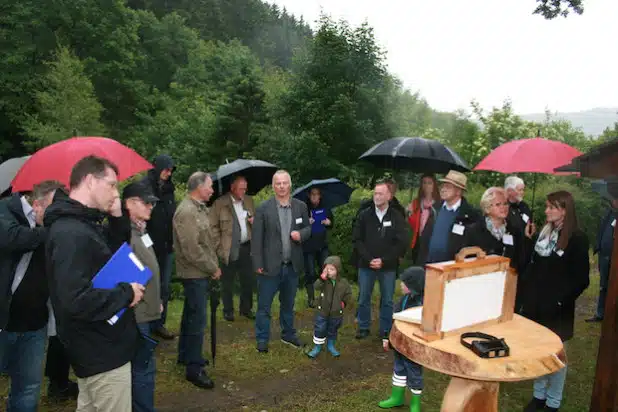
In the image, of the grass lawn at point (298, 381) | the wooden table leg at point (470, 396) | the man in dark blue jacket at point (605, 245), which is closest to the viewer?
the wooden table leg at point (470, 396)

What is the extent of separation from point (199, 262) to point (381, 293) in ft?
8.76

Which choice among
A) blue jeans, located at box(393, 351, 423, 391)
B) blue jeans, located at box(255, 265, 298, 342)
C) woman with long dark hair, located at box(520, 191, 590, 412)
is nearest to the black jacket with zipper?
blue jeans, located at box(255, 265, 298, 342)

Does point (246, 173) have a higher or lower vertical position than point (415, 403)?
higher

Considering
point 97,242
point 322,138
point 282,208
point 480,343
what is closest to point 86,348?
point 97,242

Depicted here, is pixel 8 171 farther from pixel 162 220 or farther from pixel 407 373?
pixel 407 373

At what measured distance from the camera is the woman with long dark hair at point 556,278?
4309 millimetres

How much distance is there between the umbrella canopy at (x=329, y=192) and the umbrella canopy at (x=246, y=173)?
3.25 ft

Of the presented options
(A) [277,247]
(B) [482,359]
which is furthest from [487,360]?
(A) [277,247]

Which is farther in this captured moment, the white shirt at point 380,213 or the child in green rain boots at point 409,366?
the white shirt at point 380,213

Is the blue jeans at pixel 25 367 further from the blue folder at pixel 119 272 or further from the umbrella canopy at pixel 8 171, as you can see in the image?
the umbrella canopy at pixel 8 171

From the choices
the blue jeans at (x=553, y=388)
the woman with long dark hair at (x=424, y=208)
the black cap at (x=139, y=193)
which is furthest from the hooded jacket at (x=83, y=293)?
the woman with long dark hair at (x=424, y=208)

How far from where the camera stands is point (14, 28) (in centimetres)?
3203

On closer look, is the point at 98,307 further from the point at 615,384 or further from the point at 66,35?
the point at 66,35

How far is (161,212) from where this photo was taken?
5703 millimetres
